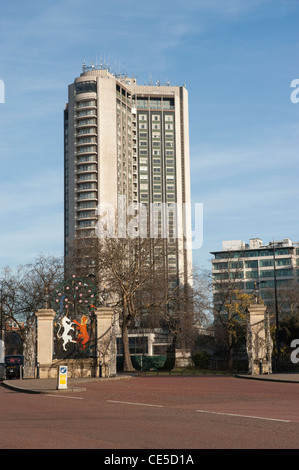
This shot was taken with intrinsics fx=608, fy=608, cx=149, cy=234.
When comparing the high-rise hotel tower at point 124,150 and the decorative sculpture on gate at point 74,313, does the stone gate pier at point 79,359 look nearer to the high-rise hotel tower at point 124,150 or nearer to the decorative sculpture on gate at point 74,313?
the decorative sculpture on gate at point 74,313

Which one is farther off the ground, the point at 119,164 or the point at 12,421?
the point at 119,164

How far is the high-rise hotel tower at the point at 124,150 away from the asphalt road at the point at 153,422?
98767 mm

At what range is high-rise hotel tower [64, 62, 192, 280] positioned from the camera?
13562 cm

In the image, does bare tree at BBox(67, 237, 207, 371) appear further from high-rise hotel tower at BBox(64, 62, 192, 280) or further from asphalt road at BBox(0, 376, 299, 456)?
high-rise hotel tower at BBox(64, 62, 192, 280)

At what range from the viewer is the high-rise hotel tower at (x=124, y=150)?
13562cm

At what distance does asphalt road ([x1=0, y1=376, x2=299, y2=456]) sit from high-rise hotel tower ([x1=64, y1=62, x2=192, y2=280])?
98.8 m

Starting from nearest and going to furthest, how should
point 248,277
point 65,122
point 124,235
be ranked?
point 124,235 < point 65,122 < point 248,277

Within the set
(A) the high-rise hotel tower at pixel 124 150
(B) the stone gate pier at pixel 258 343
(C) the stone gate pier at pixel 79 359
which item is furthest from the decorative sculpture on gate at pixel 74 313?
(A) the high-rise hotel tower at pixel 124 150

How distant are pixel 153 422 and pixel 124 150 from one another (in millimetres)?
137217

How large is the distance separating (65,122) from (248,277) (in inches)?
2426

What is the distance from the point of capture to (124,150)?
5822 inches

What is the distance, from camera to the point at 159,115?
16150 cm
